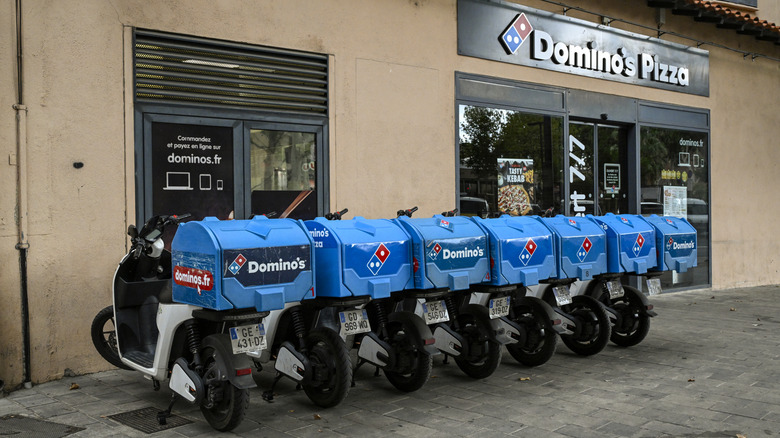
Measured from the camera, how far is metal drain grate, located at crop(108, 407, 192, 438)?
4.68 metres

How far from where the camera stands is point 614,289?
7.02 metres

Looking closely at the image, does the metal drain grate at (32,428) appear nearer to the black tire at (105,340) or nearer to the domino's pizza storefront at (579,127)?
the black tire at (105,340)

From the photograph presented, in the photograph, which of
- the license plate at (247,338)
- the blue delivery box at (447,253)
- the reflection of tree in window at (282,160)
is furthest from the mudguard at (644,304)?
the license plate at (247,338)

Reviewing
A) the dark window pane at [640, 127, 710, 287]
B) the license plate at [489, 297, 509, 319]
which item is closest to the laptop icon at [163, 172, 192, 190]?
the license plate at [489, 297, 509, 319]

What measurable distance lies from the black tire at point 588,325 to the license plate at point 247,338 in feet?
10.7

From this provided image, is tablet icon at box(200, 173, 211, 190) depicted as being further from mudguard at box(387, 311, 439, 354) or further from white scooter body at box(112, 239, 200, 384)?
mudguard at box(387, 311, 439, 354)

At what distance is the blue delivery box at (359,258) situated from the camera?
500cm

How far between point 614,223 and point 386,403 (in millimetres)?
2997

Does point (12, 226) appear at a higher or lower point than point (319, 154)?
lower

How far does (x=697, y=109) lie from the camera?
12344 mm

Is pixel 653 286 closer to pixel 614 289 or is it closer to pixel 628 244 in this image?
pixel 614 289

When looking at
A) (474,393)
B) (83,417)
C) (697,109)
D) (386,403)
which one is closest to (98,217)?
(83,417)

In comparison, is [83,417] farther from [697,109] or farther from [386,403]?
[697,109]

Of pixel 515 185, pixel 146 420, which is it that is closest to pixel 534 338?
pixel 146 420
